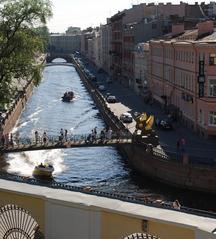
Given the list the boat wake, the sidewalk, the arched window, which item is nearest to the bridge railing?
the boat wake

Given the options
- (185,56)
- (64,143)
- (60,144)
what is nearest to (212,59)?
(185,56)

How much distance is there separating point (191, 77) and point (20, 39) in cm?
1708

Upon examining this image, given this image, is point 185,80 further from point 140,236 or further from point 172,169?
point 140,236

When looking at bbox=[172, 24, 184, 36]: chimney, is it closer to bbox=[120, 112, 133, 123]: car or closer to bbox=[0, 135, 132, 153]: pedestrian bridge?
bbox=[120, 112, 133, 123]: car

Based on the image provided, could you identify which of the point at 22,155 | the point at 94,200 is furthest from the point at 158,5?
the point at 94,200

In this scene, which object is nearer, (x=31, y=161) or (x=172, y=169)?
(x=172, y=169)

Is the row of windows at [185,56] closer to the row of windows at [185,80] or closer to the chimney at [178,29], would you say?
the row of windows at [185,80]

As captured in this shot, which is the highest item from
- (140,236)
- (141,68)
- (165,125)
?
(140,236)

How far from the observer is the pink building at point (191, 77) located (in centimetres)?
5034

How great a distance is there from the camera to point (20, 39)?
4856cm

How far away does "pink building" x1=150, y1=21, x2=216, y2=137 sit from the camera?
5034cm

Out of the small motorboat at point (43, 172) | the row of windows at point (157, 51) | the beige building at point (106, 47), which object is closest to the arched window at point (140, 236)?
the small motorboat at point (43, 172)

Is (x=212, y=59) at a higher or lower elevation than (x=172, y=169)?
higher

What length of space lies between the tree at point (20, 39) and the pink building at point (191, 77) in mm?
13586
